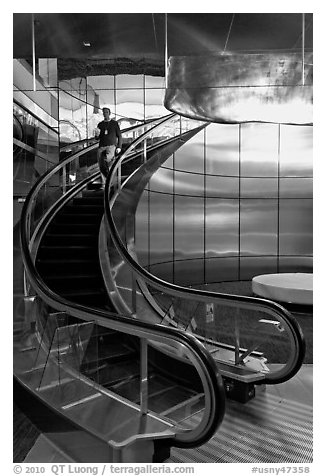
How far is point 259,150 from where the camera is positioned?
9.00 m

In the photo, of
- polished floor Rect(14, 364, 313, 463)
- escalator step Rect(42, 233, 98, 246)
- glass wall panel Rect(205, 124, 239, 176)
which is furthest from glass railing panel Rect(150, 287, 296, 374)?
Answer: glass wall panel Rect(205, 124, 239, 176)

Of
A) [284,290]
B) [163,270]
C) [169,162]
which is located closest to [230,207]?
[169,162]

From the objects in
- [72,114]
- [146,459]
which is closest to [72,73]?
[72,114]

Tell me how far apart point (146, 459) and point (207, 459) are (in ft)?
1.77

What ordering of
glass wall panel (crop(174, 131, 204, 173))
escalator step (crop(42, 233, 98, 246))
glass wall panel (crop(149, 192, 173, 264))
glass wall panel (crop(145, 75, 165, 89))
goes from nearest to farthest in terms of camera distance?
escalator step (crop(42, 233, 98, 246)) < glass wall panel (crop(145, 75, 165, 89)) < glass wall panel (crop(149, 192, 173, 264)) < glass wall panel (crop(174, 131, 204, 173))

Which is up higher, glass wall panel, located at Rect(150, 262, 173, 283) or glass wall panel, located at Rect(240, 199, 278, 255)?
glass wall panel, located at Rect(240, 199, 278, 255)

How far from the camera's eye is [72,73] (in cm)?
665

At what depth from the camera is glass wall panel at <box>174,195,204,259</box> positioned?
7.72 m

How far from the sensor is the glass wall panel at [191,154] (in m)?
8.11

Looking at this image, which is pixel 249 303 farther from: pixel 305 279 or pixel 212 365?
pixel 305 279

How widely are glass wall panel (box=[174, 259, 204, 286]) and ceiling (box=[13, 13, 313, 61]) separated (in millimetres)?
3384

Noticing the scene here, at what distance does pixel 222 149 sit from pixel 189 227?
5.97 feet

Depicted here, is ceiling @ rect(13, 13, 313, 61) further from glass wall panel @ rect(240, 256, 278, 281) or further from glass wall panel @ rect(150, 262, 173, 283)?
glass wall panel @ rect(240, 256, 278, 281)

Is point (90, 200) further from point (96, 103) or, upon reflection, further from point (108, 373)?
point (108, 373)
